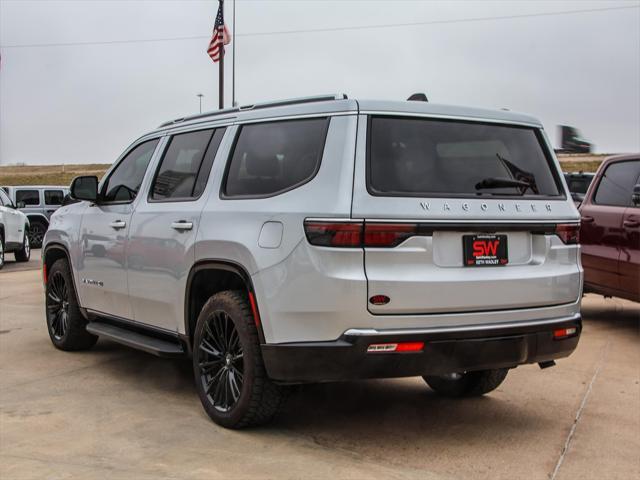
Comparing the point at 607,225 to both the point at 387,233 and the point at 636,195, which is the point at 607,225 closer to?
the point at 636,195

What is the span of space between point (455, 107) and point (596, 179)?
4.60m

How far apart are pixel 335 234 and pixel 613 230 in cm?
490

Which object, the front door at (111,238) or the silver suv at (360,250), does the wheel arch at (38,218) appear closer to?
the front door at (111,238)

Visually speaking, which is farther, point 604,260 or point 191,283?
point 604,260

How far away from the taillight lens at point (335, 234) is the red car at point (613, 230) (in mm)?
4444

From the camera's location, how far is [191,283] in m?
4.91

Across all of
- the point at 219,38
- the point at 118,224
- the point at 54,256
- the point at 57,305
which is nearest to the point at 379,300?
the point at 118,224

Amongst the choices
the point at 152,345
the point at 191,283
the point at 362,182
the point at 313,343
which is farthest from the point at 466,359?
the point at 152,345

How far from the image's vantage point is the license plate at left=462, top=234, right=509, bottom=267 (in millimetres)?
4152

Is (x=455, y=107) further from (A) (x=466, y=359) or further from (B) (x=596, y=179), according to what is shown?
(B) (x=596, y=179)

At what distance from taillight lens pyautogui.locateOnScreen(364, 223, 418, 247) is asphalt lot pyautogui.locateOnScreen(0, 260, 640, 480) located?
1132 mm

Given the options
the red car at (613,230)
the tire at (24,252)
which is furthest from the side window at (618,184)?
the tire at (24,252)

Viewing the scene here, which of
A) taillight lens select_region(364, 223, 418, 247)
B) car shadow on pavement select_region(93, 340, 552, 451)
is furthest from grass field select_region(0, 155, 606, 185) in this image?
taillight lens select_region(364, 223, 418, 247)

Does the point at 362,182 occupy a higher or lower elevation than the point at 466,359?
higher
